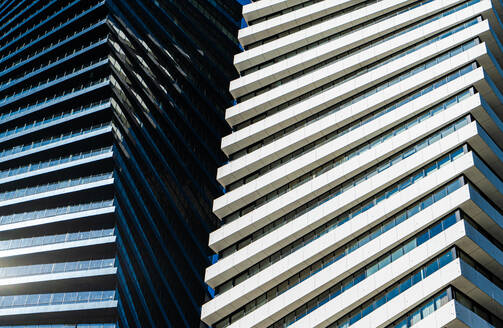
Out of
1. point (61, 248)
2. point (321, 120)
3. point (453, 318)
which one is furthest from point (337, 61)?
point (61, 248)

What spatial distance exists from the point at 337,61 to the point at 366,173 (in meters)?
16.3

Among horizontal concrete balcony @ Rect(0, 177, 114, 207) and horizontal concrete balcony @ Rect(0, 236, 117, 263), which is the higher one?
horizontal concrete balcony @ Rect(0, 177, 114, 207)

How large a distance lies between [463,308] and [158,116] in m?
50.2

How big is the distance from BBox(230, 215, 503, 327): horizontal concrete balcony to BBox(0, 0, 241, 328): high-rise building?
20.0 metres

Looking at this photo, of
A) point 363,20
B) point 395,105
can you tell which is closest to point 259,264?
point 395,105

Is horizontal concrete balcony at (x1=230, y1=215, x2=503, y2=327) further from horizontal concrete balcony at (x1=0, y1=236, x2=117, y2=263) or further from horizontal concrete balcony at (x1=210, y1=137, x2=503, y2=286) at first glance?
horizontal concrete balcony at (x1=0, y1=236, x2=117, y2=263)

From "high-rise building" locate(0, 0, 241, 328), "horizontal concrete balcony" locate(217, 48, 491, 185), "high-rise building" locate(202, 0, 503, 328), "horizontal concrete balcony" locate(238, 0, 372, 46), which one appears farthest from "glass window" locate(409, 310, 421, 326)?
"horizontal concrete balcony" locate(238, 0, 372, 46)

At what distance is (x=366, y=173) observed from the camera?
65125mm

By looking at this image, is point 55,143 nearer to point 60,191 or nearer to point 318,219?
point 60,191

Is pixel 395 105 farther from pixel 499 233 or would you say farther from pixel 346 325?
pixel 346 325

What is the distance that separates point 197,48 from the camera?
99125 mm

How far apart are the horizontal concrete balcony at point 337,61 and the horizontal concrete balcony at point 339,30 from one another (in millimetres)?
990

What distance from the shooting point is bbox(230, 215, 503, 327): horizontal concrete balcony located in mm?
53625

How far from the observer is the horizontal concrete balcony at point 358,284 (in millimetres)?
53625
